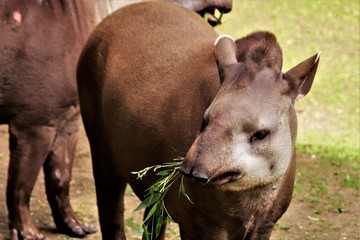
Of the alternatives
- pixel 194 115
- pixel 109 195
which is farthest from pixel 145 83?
pixel 109 195

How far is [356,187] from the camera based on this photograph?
7348 mm

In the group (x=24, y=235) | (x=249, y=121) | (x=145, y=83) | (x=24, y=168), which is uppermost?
(x=249, y=121)

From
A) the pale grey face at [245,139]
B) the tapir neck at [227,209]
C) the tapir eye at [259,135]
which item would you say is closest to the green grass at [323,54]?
the tapir neck at [227,209]

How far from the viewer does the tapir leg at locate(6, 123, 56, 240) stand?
606cm

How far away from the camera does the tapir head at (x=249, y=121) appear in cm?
366

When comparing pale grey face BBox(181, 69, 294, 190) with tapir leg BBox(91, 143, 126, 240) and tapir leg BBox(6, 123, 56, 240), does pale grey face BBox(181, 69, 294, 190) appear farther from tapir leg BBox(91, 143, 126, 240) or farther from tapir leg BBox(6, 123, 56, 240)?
tapir leg BBox(6, 123, 56, 240)

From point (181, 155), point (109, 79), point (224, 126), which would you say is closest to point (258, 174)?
point (224, 126)

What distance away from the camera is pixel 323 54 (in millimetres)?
12586

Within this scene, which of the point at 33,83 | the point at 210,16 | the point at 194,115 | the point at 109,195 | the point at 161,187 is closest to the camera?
the point at 194,115

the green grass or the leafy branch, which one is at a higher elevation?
the leafy branch

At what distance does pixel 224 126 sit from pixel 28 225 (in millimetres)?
2811

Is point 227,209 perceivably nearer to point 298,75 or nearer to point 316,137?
point 298,75

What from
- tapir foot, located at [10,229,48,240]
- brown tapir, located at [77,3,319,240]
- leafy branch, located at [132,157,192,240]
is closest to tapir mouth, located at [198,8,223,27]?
brown tapir, located at [77,3,319,240]

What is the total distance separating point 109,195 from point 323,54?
7.68 meters
